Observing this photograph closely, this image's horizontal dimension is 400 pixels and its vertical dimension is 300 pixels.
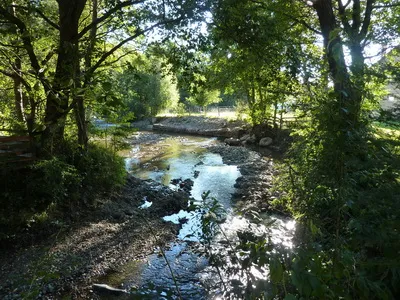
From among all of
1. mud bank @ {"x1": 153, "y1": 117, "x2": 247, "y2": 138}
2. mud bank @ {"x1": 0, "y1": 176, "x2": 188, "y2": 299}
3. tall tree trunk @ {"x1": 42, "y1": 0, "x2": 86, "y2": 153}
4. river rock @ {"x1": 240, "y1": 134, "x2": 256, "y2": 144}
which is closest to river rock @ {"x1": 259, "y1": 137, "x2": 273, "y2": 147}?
river rock @ {"x1": 240, "y1": 134, "x2": 256, "y2": 144}

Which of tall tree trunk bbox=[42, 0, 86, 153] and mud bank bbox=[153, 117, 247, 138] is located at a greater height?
tall tree trunk bbox=[42, 0, 86, 153]

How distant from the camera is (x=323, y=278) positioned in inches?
67.7

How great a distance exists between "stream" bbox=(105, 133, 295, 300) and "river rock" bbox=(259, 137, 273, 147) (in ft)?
13.9

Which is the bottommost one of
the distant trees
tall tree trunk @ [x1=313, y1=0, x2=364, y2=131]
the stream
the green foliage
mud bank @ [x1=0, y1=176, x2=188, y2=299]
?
the stream

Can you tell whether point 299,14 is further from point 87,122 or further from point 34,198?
point 34,198

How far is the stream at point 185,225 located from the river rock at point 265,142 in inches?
166

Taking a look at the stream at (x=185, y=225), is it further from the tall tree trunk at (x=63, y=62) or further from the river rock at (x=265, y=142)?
the river rock at (x=265, y=142)

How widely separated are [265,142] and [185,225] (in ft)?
47.5

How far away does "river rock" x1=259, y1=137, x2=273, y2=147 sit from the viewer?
21.6 metres

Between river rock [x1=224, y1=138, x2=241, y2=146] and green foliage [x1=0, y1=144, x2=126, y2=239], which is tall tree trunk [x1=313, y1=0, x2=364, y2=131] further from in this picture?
river rock [x1=224, y1=138, x2=241, y2=146]

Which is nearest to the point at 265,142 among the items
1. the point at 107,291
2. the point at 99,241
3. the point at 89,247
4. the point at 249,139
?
the point at 249,139

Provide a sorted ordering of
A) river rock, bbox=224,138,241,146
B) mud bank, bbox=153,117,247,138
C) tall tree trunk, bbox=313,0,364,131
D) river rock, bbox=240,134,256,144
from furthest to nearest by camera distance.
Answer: mud bank, bbox=153,117,247,138 < river rock, bbox=224,138,241,146 < river rock, bbox=240,134,256,144 < tall tree trunk, bbox=313,0,364,131

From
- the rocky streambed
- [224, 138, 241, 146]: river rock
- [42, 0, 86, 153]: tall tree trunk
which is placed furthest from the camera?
[224, 138, 241, 146]: river rock

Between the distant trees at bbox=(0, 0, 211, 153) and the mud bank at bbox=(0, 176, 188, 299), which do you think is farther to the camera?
the mud bank at bbox=(0, 176, 188, 299)
